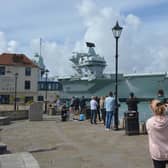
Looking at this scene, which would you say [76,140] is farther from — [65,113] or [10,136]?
[65,113]

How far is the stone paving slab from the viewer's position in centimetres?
882

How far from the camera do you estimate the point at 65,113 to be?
2544cm

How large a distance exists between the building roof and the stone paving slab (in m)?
74.7

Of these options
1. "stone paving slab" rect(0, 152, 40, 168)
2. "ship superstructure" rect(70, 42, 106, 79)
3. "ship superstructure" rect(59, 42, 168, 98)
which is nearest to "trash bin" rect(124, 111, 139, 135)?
"stone paving slab" rect(0, 152, 40, 168)

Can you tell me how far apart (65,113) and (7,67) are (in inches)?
2360

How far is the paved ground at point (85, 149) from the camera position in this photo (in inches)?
376

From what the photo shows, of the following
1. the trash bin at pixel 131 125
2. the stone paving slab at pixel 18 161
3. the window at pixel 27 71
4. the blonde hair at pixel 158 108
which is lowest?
the stone paving slab at pixel 18 161

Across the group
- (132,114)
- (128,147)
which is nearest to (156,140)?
(128,147)

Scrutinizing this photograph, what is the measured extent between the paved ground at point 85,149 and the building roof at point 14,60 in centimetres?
6824

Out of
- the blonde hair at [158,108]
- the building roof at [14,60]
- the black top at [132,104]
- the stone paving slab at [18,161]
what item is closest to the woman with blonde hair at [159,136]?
the blonde hair at [158,108]

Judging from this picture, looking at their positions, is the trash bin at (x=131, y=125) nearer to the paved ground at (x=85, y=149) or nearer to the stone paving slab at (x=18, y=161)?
the paved ground at (x=85, y=149)

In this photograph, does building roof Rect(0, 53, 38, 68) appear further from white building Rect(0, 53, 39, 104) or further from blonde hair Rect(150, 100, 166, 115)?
blonde hair Rect(150, 100, 166, 115)

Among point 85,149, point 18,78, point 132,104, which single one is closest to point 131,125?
point 132,104

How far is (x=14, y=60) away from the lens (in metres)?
84.7
